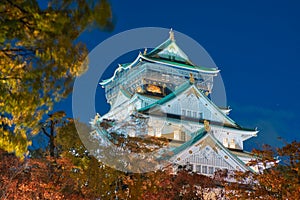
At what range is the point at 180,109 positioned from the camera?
139 feet

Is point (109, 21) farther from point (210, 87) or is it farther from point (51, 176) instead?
point (210, 87)

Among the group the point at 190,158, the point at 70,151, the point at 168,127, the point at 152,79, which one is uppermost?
the point at 152,79

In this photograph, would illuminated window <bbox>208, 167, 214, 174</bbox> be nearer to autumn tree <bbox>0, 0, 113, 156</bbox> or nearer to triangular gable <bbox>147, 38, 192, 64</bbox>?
triangular gable <bbox>147, 38, 192, 64</bbox>

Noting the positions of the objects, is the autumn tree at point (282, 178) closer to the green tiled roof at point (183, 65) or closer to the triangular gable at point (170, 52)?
the green tiled roof at point (183, 65)

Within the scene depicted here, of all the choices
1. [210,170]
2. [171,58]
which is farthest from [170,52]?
Answer: [210,170]

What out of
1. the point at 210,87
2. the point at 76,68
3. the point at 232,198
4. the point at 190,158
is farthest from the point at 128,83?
the point at 76,68

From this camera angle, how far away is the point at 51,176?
2094 cm

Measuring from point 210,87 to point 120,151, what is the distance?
29.8m

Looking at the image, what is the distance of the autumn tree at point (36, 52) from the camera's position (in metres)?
7.43

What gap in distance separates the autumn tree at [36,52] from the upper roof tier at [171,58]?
125ft

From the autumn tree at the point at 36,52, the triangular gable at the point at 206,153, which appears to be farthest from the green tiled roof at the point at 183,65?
the autumn tree at the point at 36,52

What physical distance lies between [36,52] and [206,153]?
28299 millimetres

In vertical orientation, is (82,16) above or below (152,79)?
below

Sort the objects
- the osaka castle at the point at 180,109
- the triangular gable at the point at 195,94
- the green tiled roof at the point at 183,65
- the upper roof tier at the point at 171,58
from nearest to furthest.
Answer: the osaka castle at the point at 180,109
the triangular gable at the point at 195,94
the green tiled roof at the point at 183,65
the upper roof tier at the point at 171,58
